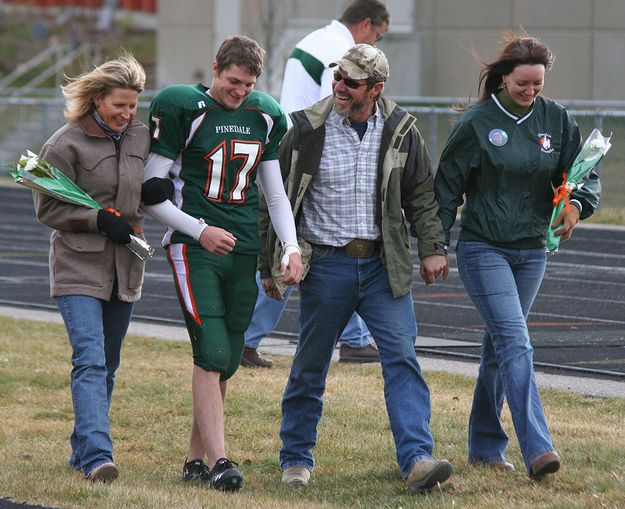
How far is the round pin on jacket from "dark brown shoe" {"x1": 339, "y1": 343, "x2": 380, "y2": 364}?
10.8ft

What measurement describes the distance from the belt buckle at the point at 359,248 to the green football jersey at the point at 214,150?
1.34ft

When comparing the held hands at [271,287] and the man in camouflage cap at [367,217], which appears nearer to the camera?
the man in camouflage cap at [367,217]

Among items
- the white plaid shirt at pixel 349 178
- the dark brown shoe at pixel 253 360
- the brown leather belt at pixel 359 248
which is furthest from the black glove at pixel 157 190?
the dark brown shoe at pixel 253 360

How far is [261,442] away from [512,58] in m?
2.33

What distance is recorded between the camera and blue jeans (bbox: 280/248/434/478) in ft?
19.2

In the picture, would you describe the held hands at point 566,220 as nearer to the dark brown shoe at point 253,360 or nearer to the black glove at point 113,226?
the black glove at point 113,226

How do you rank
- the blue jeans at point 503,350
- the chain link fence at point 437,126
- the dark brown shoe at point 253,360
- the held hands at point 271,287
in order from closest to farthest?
the blue jeans at point 503,350 < the held hands at point 271,287 < the dark brown shoe at point 253,360 < the chain link fence at point 437,126

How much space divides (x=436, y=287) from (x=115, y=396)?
540 cm

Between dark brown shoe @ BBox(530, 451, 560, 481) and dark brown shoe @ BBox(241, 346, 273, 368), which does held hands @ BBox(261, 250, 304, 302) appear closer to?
dark brown shoe @ BBox(530, 451, 560, 481)

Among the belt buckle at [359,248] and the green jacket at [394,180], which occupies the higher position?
the green jacket at [394,180]

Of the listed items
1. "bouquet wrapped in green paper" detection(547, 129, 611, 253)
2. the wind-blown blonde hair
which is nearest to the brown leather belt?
"bouquet wrapped in green paper" detection(547, 129, 611, 253)

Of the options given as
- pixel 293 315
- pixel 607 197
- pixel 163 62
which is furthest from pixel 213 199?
pixel 163 62

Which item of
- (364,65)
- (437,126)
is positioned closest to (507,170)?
(364,65)

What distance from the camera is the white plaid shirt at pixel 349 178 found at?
5.92 metres
